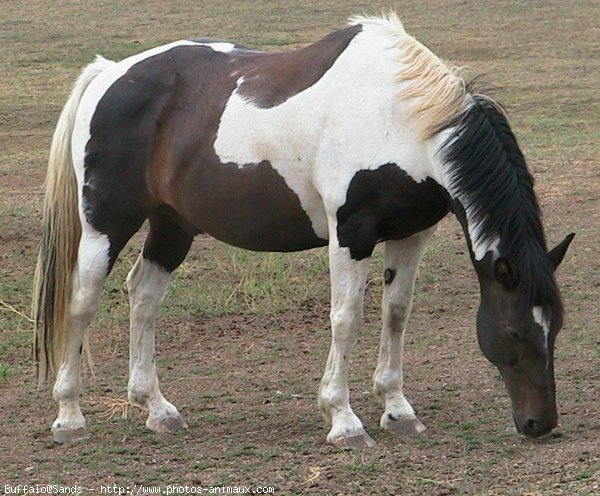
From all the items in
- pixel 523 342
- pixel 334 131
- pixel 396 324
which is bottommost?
pixel 396 324

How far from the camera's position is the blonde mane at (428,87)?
4887 mm

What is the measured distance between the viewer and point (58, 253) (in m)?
5.78

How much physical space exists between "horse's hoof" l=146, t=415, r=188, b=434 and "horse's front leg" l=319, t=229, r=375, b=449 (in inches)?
30.3

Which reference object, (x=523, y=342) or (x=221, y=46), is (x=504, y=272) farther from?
(x=221, y=46)

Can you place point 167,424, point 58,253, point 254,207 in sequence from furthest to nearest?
point 58,253
point 167,424
point 254,207

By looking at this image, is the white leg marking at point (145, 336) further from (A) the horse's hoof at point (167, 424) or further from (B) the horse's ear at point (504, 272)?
(B) the horse's ear at point (504, 272)

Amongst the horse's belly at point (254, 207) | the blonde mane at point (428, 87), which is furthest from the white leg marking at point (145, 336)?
the blonde mane at point (428, 87)

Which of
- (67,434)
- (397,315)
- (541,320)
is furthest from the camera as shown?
(67,434)

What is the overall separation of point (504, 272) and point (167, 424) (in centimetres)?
180

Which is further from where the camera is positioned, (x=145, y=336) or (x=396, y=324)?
(x=145, y=336)

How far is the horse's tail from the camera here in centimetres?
574

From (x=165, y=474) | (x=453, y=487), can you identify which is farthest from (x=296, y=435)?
(x=453, y=487)

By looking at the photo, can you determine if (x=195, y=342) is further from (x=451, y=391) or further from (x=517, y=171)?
(x=517, y=171)

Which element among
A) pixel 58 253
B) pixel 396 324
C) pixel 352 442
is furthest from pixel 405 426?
pixel 58 253
